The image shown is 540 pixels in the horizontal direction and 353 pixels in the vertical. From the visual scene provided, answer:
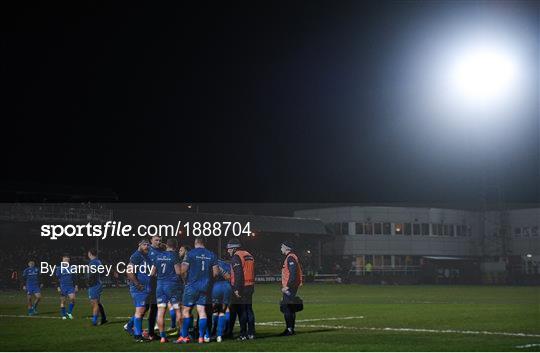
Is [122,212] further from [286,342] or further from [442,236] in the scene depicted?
[286,342]

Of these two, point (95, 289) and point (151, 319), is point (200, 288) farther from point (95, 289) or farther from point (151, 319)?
point (95, 289)

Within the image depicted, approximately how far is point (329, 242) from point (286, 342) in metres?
60.6

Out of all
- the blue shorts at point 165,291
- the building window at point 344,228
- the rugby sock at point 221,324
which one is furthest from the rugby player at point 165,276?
the building window at point 344,228

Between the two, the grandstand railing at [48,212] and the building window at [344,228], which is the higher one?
the building window at [344,228]

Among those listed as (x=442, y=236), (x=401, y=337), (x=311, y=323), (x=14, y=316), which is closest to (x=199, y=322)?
(x=401, y=337)

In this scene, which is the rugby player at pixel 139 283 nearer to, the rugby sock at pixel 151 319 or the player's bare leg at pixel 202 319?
the rugby sock at pixel 151 319

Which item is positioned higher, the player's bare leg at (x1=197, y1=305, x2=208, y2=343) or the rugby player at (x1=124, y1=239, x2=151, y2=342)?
the rugby player at (x1=124, y1=239, x2=151, y2=342)

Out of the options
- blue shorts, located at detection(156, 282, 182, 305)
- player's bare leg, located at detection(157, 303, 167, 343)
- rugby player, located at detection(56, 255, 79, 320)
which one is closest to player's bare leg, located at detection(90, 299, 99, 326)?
rugby player, located at detection(56, 255, 79, 320)

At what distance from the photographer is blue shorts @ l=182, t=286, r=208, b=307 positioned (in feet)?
61.3

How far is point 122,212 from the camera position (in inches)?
2611

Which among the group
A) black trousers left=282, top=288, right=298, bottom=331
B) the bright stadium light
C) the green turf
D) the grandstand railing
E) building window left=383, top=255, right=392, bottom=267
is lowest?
the green turf

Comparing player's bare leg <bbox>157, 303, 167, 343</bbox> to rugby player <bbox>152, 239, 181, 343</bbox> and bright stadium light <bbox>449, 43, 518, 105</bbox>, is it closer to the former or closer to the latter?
rugby player <bbox>152, 239, 181, 343</bbox>

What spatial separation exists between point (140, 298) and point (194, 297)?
1.82 metres

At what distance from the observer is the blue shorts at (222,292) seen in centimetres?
1905
